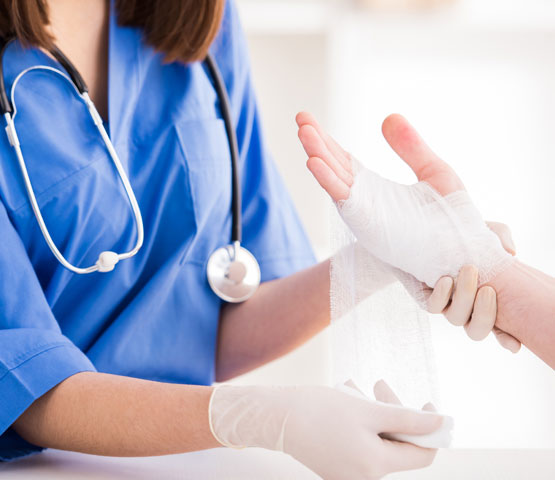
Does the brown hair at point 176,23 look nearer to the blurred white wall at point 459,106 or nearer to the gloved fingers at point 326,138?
the gloved fingers at point 326,138

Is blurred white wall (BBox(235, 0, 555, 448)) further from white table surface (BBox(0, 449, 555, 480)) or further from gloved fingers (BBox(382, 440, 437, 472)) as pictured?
gloved fingers (BBox(382, 440, 437, 472))

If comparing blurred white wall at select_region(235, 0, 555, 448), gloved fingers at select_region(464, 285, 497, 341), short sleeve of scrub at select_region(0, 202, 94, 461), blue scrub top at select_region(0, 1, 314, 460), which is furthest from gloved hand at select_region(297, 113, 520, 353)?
blurred white wall at select_region(235, 0, 555, 448)

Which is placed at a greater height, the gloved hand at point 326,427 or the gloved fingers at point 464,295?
the gloved fingers at point 464,295

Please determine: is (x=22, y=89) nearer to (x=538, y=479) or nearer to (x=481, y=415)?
(x=538, y=479)

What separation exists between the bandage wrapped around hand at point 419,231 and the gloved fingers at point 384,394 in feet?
0.55

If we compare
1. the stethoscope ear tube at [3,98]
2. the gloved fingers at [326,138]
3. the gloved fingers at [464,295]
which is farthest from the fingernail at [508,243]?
the stethoscope ear tube at [3,98]

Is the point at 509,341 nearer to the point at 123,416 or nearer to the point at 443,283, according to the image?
the point at 443,283

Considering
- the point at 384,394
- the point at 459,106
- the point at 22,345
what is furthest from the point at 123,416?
the point at 459,106

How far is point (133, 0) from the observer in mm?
1011

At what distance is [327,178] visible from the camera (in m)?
0.77

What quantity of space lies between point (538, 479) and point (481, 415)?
4.86 feet

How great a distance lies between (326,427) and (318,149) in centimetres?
31

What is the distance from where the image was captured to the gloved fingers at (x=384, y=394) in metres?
0.72

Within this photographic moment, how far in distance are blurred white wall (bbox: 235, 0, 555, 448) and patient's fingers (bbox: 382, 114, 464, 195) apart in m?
1.17
